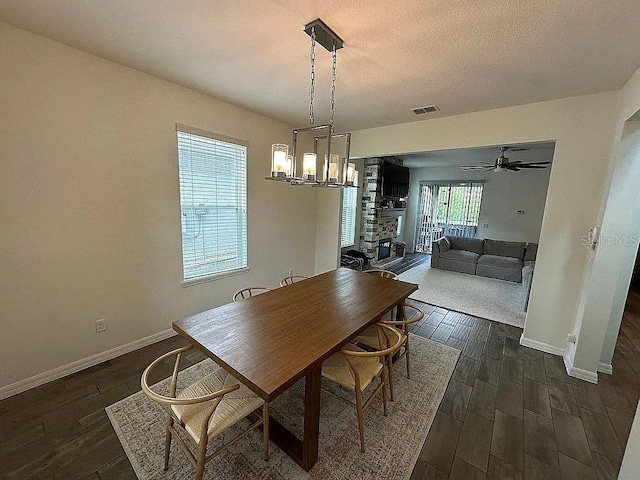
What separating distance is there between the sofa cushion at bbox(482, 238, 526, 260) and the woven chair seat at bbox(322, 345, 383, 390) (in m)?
5.64

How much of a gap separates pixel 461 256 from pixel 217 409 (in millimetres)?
6037

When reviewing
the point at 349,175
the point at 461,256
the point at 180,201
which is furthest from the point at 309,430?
the point at 461,256

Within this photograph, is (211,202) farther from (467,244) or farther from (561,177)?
(467,244)

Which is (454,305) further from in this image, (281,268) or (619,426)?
(281,268)

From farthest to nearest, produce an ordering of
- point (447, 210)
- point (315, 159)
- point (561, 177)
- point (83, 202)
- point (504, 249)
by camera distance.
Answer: point (447, 210) < point (504, 249) < point (561, 177) < point (83, 202) < point (315, 159)

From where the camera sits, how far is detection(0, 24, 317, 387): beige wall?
1.89 meters

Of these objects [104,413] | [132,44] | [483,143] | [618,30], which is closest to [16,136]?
[132,44]

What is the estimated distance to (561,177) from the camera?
2668mm

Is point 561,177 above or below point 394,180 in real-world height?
below

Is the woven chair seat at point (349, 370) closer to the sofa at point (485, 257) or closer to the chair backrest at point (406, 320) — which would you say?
the chair backrest at point (406, 320)

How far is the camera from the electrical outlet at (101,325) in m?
2.37

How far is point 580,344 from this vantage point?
2.42 metres

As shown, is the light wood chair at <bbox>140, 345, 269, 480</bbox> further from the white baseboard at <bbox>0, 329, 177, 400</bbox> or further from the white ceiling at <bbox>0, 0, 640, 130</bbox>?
the white ceiling at <bbox>0, 0, 640, 130</bbox>

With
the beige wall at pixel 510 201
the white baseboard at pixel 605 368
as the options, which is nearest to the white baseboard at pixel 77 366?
the white baseboard at pixel 605 368
